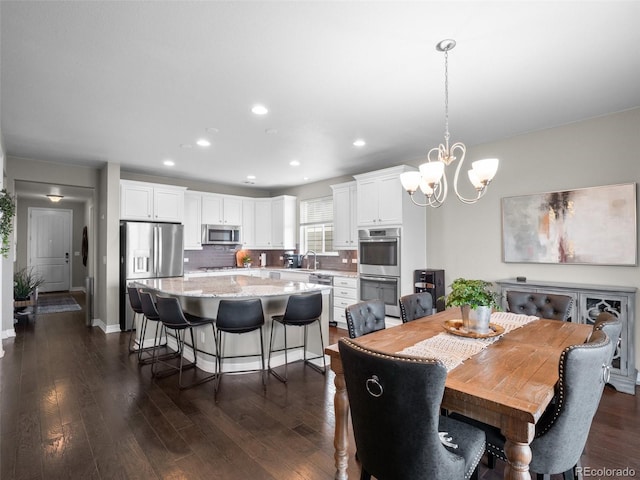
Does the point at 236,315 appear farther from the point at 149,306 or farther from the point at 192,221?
the point at 192,221

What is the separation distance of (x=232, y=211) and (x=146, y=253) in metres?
2.09

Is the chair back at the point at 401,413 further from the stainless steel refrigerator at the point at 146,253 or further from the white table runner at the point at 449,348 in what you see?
the stainless steel refrigerator at the point at 146,253

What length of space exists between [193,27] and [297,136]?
2.13 meters

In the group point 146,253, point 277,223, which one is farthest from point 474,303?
point 277,223

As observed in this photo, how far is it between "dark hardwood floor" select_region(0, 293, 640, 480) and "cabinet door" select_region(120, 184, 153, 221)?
2573 millimetres

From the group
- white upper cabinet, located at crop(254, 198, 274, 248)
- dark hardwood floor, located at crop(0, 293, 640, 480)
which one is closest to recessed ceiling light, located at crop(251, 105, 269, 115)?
dark hardwood floor, located at crop(0, 293, 640, 480)

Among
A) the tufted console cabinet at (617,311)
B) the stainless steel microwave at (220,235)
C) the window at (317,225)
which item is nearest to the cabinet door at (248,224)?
the stainless steel microwave at (220,235)

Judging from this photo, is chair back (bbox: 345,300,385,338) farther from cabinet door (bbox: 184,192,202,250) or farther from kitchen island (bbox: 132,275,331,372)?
cabinet door (bbox: 184,192,202,250)

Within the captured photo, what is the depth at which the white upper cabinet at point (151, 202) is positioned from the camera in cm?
565

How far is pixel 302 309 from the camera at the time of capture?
3406mm

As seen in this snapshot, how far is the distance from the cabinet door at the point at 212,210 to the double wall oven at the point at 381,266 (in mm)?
3207

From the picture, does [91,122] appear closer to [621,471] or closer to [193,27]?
[193,27]

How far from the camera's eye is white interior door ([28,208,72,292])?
947 cm

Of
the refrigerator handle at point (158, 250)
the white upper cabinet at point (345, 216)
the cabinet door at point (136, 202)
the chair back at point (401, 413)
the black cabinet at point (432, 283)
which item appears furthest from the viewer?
the white upper cabinet at point (345, 216)
